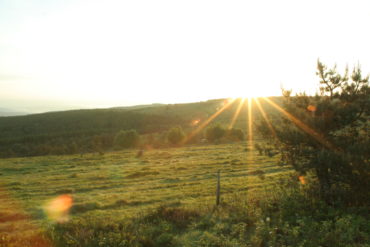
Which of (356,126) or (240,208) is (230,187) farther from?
(356,126)

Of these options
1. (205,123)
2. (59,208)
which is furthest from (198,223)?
(205,123)

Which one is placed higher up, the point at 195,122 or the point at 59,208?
the point at 59,208

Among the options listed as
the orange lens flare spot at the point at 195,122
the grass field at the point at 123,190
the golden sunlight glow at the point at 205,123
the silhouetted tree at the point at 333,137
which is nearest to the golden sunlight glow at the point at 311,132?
the silhouetted tree at the point at 333,137

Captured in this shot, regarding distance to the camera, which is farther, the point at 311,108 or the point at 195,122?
the point at 195,122

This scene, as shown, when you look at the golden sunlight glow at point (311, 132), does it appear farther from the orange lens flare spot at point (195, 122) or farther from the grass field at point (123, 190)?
the orange lens flare spot at point (195, 122)

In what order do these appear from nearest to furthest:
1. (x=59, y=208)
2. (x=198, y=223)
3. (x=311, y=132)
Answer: (x=198, y=223) → (x=311, y=132) → (x=59, y=208)

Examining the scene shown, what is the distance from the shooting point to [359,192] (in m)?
11.6

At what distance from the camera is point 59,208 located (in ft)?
64.7

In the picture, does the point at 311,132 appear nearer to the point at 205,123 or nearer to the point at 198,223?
the point at 198,223

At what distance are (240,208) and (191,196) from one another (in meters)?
8.39

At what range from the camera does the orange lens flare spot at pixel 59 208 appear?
1728 centimetres

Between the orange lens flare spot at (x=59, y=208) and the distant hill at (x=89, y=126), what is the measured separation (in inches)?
2729

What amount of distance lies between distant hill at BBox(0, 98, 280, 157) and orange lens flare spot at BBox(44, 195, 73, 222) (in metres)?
69.3

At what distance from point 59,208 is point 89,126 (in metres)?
123
